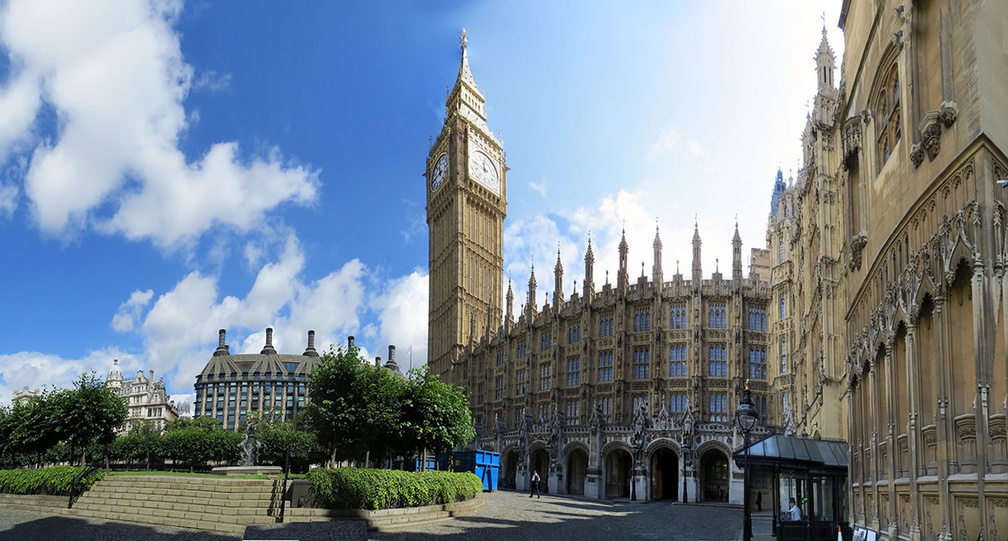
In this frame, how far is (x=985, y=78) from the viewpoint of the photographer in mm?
14617

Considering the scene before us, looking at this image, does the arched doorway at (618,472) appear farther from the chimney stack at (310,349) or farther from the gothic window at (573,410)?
the chimney stack at (310,349)

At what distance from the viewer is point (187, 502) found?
3022 centimetres

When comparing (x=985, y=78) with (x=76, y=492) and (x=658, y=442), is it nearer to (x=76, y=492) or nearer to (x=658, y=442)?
(x=76, y=492)

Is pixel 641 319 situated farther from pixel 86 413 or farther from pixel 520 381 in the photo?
pixel 86 413

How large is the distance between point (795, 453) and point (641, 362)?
36.0 metres

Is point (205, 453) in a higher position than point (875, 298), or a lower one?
lower

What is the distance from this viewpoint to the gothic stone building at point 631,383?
54031 millimetres

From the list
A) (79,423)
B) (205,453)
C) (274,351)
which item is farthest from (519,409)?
(274,351)

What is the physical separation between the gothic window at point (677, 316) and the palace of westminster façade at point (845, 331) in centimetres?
15

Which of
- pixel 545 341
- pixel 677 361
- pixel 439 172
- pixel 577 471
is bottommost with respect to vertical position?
pixel 577 471

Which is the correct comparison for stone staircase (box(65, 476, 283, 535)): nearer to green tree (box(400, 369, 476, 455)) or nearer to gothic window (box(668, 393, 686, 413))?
green tree (box(400, 369, 476, 455))

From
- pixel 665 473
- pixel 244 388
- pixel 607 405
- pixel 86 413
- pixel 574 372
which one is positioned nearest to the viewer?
pixel 86 413

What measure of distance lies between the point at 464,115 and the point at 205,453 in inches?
1969

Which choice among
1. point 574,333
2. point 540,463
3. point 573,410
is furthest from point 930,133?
point 540,463
